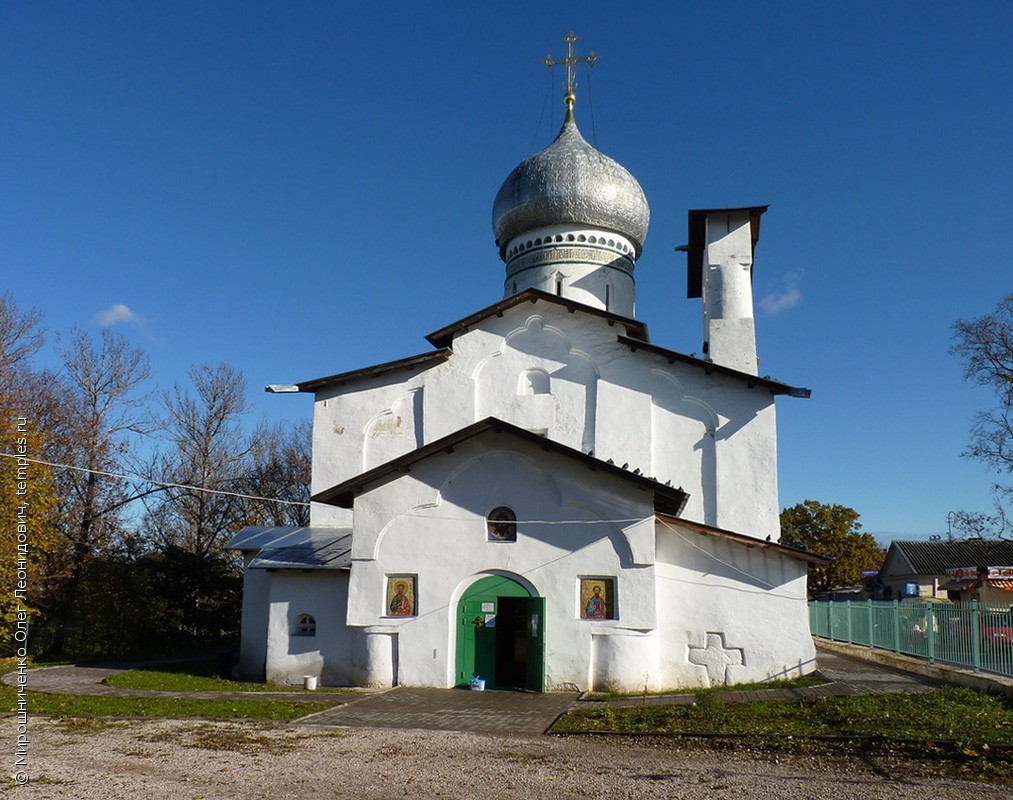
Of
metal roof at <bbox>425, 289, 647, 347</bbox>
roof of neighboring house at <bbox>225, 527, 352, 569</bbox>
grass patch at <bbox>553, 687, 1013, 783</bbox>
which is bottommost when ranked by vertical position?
grass patch at <bbox>553, 687, 1013, 783</bbox>

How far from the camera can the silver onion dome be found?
80.5 ft

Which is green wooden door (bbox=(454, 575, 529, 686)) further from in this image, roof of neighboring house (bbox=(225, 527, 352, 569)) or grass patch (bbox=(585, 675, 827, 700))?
roof of neighboring house (bbox=(225, 527, 352, 569))

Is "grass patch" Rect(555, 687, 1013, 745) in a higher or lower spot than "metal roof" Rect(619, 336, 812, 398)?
lower

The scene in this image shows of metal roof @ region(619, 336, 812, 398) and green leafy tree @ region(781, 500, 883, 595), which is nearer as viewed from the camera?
metal roof @ region(619, 336, 812, 398)

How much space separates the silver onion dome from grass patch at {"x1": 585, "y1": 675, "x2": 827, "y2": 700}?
14.1m

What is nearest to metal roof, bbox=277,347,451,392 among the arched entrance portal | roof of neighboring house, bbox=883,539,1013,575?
the arched entrance portal

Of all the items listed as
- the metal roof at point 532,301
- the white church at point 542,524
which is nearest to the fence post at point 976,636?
the white church at point 542,524

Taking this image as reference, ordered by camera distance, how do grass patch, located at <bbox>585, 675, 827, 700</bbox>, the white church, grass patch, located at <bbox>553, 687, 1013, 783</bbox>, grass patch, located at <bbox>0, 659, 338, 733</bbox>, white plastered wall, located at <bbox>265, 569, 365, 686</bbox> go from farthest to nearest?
white plastered wall, located at <bbox>265, 569, 365, 686</bbox> < the white church < grass patch, located at <bbox>585, 675, 827, 700</bbox> < grass patch, located at <bbox>0, 659, 338, 733</bbox> < grass patch, located at <bbox>553, 687, 1013, 783</bbox>

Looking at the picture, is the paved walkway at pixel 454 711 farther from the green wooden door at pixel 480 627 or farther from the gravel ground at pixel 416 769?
the gravel ground at pixel 416 769

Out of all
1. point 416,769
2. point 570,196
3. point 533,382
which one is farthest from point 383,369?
point 416,769

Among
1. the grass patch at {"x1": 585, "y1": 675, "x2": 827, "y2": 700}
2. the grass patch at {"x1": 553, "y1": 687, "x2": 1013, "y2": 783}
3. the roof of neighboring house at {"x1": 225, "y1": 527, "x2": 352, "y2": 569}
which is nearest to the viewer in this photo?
the grass patch at {"x1": 553, "y1": 687, "x2": 1013, "y2": 783}

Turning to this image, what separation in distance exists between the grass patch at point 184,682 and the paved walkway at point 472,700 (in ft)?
1.21

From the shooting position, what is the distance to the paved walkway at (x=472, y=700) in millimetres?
11391

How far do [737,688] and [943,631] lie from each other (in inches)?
153
